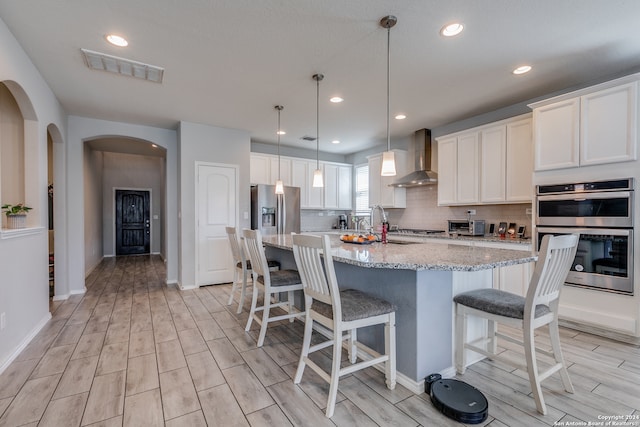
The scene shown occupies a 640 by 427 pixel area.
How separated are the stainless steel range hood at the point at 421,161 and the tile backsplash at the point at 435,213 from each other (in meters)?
0.35

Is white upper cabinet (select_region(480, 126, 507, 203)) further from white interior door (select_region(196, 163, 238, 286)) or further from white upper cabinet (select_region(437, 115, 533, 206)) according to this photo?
white interior door (select_region(196, 163, 238, 286))

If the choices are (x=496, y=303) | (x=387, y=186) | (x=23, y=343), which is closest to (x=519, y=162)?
(x=387, y=186)

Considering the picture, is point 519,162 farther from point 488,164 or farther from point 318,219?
point 318,219

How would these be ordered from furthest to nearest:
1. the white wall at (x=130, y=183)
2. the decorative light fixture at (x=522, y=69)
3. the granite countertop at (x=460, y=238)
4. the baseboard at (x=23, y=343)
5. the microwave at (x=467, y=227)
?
1. the white wall at (x=130, y=183)
2. the microwave at (x=467, y=227)
3. the granite countertop at (x=460, y=238)
4. the decorative light fixture at (x=522, y=69)
5. the baseboard at (x=23, y=343)

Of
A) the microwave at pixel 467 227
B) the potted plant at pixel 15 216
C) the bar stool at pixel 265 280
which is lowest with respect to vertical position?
the bar stool at pixel 265 280

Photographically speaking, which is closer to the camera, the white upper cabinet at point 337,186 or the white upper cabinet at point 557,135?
the white upper cabinet at point 557,135

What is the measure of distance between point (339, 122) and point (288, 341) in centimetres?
324

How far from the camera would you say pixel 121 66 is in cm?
287

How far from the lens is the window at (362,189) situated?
6.43 m

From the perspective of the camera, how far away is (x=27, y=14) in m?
2.13

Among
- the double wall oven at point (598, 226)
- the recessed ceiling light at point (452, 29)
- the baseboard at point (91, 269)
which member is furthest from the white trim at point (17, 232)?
the double wall oven at point (598, 226)

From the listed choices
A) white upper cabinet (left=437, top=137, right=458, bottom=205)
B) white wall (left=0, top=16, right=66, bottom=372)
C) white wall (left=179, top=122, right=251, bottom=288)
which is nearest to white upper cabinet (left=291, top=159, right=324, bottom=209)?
white wall (left=179, top=122, right=251, bottom=288)

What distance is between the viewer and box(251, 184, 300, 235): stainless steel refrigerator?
5074mm

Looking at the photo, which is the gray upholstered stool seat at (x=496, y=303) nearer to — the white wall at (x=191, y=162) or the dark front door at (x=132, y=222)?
the white wall at (x=191, y=162)
